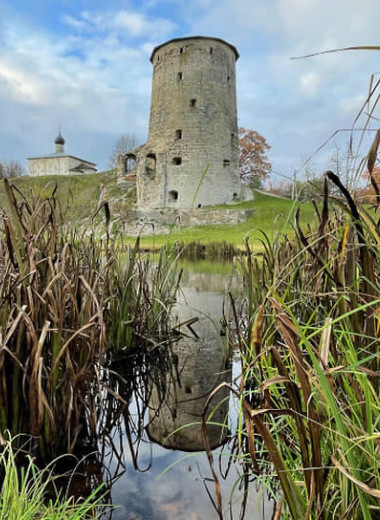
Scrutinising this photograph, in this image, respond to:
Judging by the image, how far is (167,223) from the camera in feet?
50.4

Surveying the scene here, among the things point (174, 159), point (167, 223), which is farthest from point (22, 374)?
point (174, 159)

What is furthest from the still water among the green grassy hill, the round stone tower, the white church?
the white church

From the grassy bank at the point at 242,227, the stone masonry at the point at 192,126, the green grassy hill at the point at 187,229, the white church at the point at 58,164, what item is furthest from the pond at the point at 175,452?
the white church at the point at 58,164

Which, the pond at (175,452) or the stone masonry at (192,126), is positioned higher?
the stone masonry at (192,126)

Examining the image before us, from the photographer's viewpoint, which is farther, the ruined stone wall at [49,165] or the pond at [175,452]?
the ruined stone wall at [49,165]

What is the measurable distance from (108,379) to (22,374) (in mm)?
755

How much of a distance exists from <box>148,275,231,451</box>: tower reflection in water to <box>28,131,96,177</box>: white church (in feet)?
105

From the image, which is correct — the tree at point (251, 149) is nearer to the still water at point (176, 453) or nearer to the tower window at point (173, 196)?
the tower window at point (173, 196)

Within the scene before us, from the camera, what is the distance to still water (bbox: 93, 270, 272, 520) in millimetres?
1082

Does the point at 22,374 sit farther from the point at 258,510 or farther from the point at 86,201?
the point at 86,201

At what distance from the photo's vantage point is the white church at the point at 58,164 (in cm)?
3259

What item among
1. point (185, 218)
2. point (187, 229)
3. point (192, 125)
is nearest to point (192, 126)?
point (192, 125)

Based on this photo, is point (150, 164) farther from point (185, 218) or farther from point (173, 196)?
point (185, 218)

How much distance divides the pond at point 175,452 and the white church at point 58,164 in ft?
106
